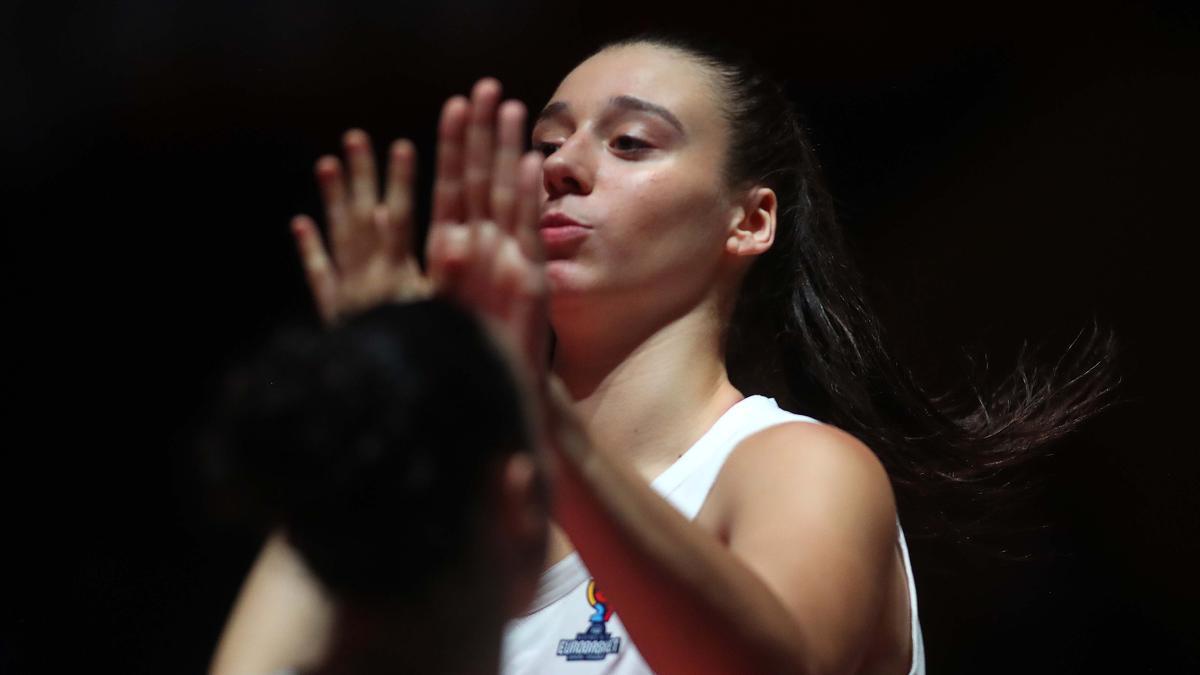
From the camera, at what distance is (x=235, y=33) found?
2.50m

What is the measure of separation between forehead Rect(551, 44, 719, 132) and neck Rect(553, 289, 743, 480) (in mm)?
241

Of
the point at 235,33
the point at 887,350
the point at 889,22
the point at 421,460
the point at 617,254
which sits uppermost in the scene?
the point at 235,33

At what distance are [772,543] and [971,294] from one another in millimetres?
1179

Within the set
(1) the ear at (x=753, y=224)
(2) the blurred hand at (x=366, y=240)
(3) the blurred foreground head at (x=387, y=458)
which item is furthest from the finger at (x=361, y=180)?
(1) the ear at (x=753, y=224)

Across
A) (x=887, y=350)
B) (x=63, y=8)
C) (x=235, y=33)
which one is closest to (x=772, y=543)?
(x=887, y=350)

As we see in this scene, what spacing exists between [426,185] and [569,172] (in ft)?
3.33

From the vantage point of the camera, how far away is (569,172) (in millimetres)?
1729

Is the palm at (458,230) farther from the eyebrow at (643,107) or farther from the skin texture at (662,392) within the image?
the eyebrow at (643,107)

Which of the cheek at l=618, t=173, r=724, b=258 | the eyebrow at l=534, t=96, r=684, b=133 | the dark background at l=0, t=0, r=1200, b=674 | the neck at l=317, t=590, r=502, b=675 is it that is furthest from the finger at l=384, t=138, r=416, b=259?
the dark background at l=0, t=0, r=1200, b=674

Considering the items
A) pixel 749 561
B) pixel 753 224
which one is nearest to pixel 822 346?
pixel 753 224

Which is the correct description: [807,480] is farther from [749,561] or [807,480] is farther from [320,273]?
[320,273]

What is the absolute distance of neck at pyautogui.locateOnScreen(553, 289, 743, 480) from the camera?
174 centimetres

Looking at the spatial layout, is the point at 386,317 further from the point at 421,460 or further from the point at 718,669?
the point at 718,669

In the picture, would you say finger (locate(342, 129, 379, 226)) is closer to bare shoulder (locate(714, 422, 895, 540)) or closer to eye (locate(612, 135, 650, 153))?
bare shoulder (locate(714, 422, 895, 540))
